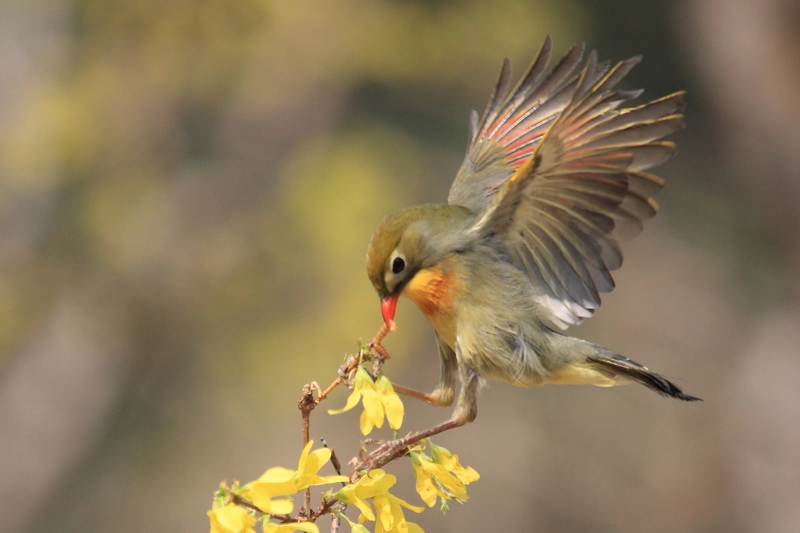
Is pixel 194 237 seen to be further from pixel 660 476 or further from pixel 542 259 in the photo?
pixel 542 259

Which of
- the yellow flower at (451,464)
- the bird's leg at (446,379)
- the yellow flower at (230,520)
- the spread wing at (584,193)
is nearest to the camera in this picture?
the yellow flower at (230,520)

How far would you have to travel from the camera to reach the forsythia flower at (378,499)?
144 centimetres

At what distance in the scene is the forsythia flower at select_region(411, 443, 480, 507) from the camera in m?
1.67

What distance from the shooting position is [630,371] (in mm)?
2168

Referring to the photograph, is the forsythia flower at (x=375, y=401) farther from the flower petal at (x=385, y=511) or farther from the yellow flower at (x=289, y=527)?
the yellow flower at (x=289, y=527)

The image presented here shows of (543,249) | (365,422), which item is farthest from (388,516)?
(543,249)

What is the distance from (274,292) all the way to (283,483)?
4.21 meters

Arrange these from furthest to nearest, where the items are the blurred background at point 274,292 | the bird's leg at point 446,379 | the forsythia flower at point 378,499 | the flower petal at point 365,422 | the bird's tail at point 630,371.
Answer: the blurred background at point 274,292 → the bird's leg at point 446,379 → the bird's tail at point 630,371 → the flower petal at point 365,422 → the forsythia flower at point 378,499

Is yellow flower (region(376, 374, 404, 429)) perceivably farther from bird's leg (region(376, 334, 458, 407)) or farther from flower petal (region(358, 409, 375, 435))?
bird's leg (region(376, 334, 458, 407))

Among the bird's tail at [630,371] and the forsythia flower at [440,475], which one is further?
the bird's tail at [630,371]

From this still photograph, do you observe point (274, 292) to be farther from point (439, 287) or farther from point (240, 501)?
point (240, 501)

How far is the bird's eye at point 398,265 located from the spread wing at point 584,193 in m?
0.20

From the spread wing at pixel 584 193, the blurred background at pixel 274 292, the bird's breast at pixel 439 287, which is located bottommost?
the blurred background at pixel 274 292

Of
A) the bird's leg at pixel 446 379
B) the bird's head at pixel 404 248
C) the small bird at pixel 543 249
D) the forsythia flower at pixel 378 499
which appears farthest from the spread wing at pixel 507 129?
the forsythia flower at pixel 378 499
